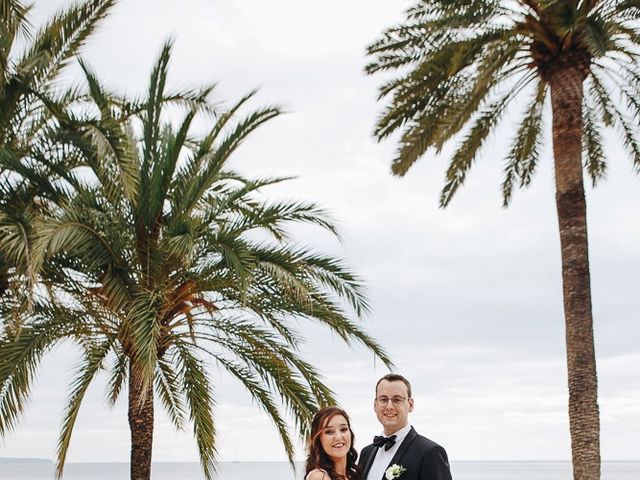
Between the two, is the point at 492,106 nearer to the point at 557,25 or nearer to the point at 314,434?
the point at 557,25

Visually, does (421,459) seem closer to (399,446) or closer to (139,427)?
(399,446)

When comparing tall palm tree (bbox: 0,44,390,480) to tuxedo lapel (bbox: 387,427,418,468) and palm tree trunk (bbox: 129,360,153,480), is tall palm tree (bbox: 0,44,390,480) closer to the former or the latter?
palm tree trunk (bbox: 129,360,153,480)

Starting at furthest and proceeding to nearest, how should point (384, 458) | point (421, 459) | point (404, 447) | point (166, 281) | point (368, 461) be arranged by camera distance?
point (166, 281) → point (368, 461) → point (384, 458) → point (404, 447) → point (421, 459)

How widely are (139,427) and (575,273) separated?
25.5ft

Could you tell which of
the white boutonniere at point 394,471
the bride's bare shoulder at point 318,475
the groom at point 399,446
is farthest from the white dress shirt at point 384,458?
the bride's bare shoulder at point 318,475

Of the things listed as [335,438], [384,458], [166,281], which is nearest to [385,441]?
[384,458]

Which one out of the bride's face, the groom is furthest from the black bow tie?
the bride's face

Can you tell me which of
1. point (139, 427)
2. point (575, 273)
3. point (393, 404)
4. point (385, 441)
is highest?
point (575, 273)

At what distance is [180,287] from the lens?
14.5 meters

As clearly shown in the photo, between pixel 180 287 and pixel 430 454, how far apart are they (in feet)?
30.9

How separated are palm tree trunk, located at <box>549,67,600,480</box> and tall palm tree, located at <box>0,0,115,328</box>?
326 inches

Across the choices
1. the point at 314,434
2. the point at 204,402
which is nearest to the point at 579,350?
the point at 204,402

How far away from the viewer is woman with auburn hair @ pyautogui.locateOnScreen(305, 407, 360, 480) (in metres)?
6.34

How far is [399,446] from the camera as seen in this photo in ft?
19.0
